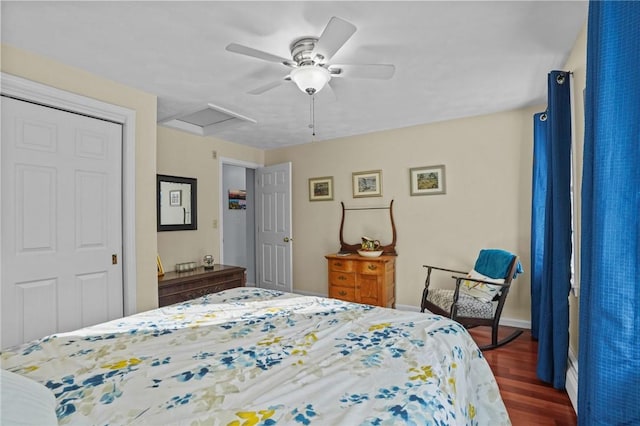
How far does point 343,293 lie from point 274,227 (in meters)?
1.55

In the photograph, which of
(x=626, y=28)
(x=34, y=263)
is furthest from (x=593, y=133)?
(x=34, y=263)

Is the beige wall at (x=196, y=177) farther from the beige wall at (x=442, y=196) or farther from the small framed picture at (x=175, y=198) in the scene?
the beige wall at (x=442, y=196)

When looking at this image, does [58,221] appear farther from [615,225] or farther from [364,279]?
[615,225]

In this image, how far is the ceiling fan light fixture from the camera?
2.09m

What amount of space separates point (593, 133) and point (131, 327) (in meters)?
2.16

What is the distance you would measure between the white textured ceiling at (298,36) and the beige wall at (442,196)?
1.81ft

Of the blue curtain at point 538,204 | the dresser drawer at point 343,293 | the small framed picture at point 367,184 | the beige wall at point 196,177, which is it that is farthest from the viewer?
the small framed picture at point 367,184

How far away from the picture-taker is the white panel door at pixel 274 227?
4773 mm

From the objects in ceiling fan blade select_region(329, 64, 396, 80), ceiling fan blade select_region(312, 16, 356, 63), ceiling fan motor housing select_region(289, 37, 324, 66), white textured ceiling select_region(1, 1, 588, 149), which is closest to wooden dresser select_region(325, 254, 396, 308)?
white textured ceiling select_region(1, 1, 588, 149)

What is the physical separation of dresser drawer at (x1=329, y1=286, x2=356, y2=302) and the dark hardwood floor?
1497 mm

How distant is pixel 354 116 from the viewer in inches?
145

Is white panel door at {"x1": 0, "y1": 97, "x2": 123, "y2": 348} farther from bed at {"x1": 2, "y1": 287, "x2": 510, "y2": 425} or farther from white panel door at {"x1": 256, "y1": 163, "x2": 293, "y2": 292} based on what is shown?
white panel door at {"x1": 256, "y1": 163, "x2": 293, "y2": 292}

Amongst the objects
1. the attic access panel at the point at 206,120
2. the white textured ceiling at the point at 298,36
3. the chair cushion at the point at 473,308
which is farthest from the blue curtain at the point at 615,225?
the attic access panel at the point at 206,120

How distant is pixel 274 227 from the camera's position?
496cm
